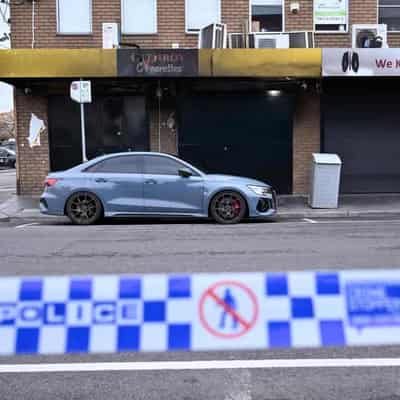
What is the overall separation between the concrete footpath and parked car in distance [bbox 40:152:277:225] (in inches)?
69.4

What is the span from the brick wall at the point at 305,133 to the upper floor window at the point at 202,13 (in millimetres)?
3094

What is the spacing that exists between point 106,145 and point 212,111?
293 centimetres

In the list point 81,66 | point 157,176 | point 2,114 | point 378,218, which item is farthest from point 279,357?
point 2,114

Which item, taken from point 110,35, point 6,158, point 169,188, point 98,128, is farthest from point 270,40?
point 6,158

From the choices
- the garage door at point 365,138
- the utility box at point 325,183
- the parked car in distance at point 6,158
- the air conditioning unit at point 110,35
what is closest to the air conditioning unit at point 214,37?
the air conditioning unit at point 110,35

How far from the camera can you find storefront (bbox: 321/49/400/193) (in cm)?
1633

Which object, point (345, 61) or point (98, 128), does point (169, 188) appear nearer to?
point (98, 128)

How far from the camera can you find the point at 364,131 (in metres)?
16.5

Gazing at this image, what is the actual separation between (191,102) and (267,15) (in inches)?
120

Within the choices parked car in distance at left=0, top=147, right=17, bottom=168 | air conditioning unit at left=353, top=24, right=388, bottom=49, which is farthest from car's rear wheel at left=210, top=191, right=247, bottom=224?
parked car in distance at left=0, top=147, right=17, bottom=168

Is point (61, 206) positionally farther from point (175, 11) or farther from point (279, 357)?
point (279, 357)

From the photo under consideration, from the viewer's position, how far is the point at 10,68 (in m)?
14.2

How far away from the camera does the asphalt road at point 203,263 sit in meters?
3.83

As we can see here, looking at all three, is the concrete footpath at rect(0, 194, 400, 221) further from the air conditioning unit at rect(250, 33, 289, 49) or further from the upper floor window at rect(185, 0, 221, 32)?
the upper floor window at rect(185, 0, 221, 32)
